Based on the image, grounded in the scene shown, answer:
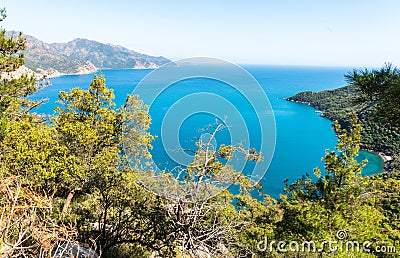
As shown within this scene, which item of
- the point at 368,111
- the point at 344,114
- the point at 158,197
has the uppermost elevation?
the point at 368,111

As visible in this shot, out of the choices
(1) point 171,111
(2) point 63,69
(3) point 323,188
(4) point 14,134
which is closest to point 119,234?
(1) point 171,111

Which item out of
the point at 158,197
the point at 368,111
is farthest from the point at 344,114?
the point at 368,111

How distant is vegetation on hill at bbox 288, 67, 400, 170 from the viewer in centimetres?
386

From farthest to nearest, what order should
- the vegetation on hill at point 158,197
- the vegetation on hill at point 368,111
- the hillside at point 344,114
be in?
the hillside at point 344,114, the vegetation on hill at point 158,197, the vegetation on hill at point 368,111

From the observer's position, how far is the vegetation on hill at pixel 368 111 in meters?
3.86

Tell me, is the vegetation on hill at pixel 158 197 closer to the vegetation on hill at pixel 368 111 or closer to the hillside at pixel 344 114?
the vegetation on hill at pixel 368 111

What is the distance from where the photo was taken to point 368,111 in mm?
4121

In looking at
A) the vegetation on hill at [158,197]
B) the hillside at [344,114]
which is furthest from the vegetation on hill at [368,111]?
the vegetation on hill at [158,197]

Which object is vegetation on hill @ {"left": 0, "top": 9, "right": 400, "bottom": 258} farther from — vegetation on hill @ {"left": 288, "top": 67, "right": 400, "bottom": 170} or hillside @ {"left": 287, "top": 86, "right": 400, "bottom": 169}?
hillside @ {"left": 287, "top": 86, "right": 400, "bottom": 169}

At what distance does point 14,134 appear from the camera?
27.4 ft

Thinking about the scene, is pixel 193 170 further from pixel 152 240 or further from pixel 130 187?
pixel 152 240

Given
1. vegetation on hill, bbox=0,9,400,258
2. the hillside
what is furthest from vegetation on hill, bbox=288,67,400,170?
vegetation on hill, bbox=0,9,400,258

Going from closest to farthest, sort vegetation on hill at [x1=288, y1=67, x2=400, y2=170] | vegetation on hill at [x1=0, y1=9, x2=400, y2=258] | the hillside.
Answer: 1. vegetation on hill at [x1=288, y1=67, x2=400, y2=170]
2. vegetation on hill at [x1=0, y1=9, x2=400, y2=258]
3. the hillside

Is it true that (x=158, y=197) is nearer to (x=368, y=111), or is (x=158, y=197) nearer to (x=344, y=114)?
(x=368, y=111)
